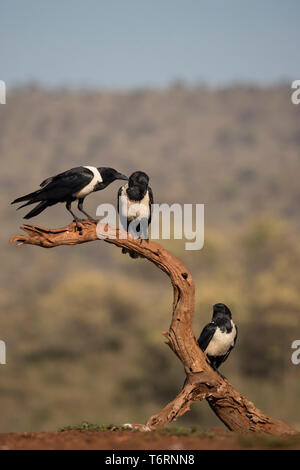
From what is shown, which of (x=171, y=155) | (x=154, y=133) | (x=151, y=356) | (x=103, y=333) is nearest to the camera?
(x=151, y=356)

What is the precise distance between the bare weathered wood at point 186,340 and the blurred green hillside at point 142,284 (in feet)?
72.6

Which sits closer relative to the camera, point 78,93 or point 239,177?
point 239,177

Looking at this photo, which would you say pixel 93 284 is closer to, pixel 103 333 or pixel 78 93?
pixel 103 333

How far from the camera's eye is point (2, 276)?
186 ft

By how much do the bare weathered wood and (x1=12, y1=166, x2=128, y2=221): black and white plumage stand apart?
38 centimetres

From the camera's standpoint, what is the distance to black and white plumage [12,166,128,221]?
824 cm

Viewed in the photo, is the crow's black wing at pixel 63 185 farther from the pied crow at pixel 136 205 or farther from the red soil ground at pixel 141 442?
the red soil ground at pixel 141 442

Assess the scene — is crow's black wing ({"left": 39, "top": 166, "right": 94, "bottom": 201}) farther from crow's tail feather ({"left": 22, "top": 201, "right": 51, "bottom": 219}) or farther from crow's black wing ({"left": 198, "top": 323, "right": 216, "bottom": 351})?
crow's black wing ({"left": 198, "top": 323, "right": 216, "bottom": 351})

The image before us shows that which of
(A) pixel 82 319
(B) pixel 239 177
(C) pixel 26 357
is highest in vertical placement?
(B) pixel 239 177

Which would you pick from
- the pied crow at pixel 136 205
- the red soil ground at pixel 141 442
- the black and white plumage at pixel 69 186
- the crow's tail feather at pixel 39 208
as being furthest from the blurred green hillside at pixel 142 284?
the red soil ground at pixel 141 442

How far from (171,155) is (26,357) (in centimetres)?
5704

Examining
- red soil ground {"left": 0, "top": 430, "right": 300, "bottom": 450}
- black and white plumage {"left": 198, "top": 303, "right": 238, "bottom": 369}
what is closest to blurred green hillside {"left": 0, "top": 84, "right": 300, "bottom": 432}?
black and white plumage {"left": 198, "top": 303, "right": 238, "bottom": 369}

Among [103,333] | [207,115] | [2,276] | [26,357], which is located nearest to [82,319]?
[103,333]

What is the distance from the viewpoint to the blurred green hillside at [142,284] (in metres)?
33.2
